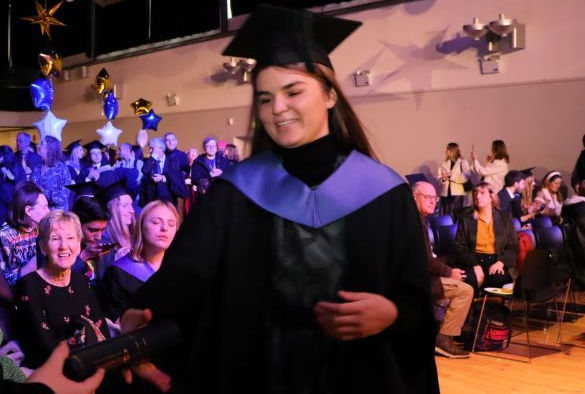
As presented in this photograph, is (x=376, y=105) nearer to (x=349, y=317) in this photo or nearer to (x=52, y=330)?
(x=52, y=330)

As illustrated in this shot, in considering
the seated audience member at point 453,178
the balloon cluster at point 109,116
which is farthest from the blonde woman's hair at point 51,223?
the balloon cluster at point 109,116

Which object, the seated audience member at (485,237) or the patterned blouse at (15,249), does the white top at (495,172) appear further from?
the patterned blouse at (15,249)

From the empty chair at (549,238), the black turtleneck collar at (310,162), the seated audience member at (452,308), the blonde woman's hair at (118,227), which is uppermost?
the black turtleneck collar at (310,162)

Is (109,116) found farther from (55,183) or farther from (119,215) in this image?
(119,215)

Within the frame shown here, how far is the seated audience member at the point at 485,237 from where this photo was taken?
266 inches

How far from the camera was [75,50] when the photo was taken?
70.2 feet

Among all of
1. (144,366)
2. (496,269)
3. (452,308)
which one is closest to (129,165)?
(496,269)

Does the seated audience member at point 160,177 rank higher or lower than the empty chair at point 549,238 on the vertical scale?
higher

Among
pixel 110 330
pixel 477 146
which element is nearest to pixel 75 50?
pixel 477 146

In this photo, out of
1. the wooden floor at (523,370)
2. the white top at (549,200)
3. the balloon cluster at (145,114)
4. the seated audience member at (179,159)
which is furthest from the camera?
the balloon cluster at (145,114)

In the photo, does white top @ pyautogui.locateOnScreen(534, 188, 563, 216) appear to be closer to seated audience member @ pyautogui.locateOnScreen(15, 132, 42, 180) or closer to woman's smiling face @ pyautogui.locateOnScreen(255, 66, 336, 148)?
seated audience member @ pyautogui.locateOnScreen(15, 132, 42, 180)

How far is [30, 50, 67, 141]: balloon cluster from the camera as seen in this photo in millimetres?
10514

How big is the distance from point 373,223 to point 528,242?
6.05m

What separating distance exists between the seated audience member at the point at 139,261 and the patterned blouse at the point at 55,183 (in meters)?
4.61
